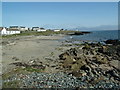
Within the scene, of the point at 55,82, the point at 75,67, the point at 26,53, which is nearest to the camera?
the point at 55,82

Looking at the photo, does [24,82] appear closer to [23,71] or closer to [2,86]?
[2,86]

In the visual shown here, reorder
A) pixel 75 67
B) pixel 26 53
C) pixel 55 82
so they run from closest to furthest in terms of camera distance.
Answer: pixel 55 82, pixel 75 67, pixel 26 53

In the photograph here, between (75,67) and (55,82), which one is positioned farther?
(75,67)

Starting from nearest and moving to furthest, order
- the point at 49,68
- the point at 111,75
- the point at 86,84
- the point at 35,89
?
the point at 35,89 → the point at 86,84 → the point at 111,75 → the point at 49,68

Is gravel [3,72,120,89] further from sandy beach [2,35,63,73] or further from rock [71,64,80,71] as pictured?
sandy beach [2,35,63,73]

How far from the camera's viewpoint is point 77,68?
60.6 ft

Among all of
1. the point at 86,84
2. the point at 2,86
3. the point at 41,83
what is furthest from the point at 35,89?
the point at 86,84

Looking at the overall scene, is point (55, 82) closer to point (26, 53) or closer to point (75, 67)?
point (75, 67)

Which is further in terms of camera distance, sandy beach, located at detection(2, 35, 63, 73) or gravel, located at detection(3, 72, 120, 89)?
sandy beach, located at detection(2, 35, 63, 73)

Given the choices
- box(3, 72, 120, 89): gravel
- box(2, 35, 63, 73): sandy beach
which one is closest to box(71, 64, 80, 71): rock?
box(3, 72, 120, 89): gravel

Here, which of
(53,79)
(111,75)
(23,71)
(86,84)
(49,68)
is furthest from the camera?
(49,68)

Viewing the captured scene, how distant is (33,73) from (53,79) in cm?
270

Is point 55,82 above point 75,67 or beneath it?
beneath

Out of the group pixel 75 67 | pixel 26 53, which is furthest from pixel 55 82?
pixel 26 53
